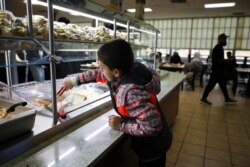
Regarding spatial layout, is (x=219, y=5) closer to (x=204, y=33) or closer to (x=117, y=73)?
(x=204, y=33)

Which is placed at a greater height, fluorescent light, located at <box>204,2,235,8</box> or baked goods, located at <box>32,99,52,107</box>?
fluorescent light, located at <box>204,2,235,8</box>

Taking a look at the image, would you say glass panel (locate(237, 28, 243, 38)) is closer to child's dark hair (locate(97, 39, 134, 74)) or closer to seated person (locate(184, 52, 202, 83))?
seated person (locate(184, 52, 202, 83))

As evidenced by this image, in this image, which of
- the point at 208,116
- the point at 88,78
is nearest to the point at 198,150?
the point at 208,116

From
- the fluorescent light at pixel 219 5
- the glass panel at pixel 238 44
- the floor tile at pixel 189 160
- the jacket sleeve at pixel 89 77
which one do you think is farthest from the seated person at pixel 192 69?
the jacket sleeve at pixel 89 77

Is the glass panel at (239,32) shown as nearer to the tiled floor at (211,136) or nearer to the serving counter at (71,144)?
the tiled floor at (211,136)

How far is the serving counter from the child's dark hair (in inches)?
16.2

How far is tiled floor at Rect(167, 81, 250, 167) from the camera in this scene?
2.44 meters

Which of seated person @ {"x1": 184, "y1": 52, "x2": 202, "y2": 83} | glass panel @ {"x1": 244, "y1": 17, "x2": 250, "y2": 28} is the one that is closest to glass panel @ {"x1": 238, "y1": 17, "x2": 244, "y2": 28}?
glass panel @ {"x1": 244, "y1": 17, "x2": 250, "y2": 28}

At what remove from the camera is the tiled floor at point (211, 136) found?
2.44 m

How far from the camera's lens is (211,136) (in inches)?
121

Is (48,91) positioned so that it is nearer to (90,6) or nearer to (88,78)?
(88,78)

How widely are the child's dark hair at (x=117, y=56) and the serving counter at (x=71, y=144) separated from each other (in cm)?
41

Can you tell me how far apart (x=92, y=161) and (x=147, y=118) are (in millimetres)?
326

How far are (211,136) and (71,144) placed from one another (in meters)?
2.62
